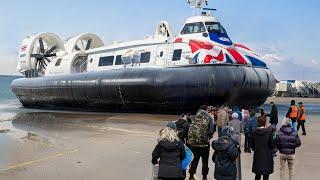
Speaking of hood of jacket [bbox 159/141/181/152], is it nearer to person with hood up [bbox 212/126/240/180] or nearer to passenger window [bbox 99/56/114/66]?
person with hood up [bbox 212/126/240/180]

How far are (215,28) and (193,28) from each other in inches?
37.6

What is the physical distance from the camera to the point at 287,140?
19.1ft

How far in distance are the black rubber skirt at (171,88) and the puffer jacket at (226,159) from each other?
39.6 ft

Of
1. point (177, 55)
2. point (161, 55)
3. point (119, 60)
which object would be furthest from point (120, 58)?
point (177, 55)

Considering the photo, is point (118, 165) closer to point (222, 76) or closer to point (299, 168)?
point (299, 168)

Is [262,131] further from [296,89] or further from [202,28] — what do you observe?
[296,89]

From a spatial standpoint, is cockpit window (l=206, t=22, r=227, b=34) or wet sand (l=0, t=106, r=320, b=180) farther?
cockpit window (l=206, t=22, r=227, b=34)

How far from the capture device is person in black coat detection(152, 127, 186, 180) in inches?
187

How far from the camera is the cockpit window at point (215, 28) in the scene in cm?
2002

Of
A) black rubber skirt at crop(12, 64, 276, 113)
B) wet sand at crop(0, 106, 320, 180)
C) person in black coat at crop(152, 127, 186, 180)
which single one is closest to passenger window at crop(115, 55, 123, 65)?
black rubber skirt at crop(12, 64, 276, 113)

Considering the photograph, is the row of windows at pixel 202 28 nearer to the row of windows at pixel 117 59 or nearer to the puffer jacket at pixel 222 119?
the row of windows at pixel 117 59

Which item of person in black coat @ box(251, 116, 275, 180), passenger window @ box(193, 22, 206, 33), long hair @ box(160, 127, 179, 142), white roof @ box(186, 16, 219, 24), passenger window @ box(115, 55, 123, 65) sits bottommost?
person in black coat @ box(251, 116, 275, 180)

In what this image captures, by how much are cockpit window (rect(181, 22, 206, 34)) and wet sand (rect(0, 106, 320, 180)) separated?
6989mm

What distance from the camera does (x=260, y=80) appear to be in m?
19.0
